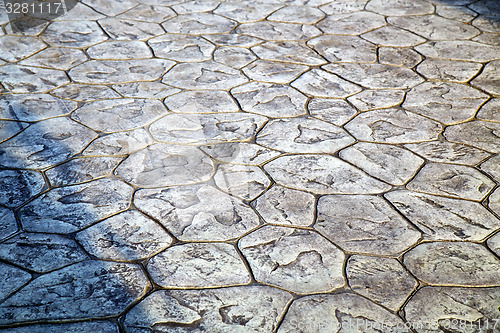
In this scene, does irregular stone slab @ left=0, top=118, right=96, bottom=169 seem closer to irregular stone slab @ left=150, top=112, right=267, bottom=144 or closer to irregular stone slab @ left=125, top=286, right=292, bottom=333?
irregular stone slab @ left=150, top=112, right=267, bottom=144

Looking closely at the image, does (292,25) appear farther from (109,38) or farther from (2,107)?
(2,107)

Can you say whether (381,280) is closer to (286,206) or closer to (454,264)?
(454,264)

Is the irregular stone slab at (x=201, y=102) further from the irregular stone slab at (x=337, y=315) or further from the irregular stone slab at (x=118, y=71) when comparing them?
the irregular stone slab at (x=337, y=315)

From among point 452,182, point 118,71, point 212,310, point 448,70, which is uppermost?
point 448,70

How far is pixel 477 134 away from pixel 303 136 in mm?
1553

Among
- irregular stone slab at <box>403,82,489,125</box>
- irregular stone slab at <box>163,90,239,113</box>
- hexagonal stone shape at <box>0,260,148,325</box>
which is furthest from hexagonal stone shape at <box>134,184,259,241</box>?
irregular stone slab at <box>403,82,489,125</box>

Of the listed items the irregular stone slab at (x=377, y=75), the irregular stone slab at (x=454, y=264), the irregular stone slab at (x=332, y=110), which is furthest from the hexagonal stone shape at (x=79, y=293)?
the irregular stone slab at (x=377, y=75)

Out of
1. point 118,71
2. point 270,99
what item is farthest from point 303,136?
point 118,71

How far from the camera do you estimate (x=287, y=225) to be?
350 cm

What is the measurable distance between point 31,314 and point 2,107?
271 centimetres

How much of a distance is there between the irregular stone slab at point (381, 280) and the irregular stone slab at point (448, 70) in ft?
9.71

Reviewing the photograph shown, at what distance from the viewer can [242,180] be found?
3939 mm

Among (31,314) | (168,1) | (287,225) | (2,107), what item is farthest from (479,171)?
(168,1)

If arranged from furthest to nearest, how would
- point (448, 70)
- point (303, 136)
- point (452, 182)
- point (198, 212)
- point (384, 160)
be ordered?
point (448, 70)
point (303, 136)
point (384, 160)
point (452, 182)
point (198, 212)
